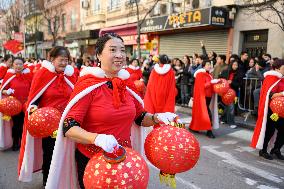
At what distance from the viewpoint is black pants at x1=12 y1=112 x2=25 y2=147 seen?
6.43 m

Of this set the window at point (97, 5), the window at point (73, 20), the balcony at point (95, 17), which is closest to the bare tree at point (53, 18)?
the window at point (73, 20)

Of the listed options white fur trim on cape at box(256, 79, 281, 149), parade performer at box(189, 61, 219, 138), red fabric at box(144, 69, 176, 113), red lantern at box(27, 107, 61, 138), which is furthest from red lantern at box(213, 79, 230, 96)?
red lantern at box(27, 107, 61, 138)

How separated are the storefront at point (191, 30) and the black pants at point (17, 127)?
9.60 metres

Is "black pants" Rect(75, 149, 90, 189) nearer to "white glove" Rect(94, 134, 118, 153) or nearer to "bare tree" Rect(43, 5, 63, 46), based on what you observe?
"white glove" Rect(94, 134, 118, 153)

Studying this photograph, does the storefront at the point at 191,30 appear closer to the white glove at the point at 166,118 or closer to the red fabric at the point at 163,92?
the red fabric at the point at 163,92

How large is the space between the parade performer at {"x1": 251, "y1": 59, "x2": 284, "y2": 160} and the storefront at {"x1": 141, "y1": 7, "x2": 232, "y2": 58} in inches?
331

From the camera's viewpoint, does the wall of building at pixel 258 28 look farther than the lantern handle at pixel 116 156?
Yes

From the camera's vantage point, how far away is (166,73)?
7605mm

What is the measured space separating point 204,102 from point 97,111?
18.7 feet

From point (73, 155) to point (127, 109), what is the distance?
60 centimetres

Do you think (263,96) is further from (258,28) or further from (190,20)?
(190,20)

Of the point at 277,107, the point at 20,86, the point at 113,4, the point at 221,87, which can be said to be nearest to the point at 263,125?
the point at 277,107

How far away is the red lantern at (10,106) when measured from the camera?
5.87 meters

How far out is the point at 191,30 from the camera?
1675 centimetres
